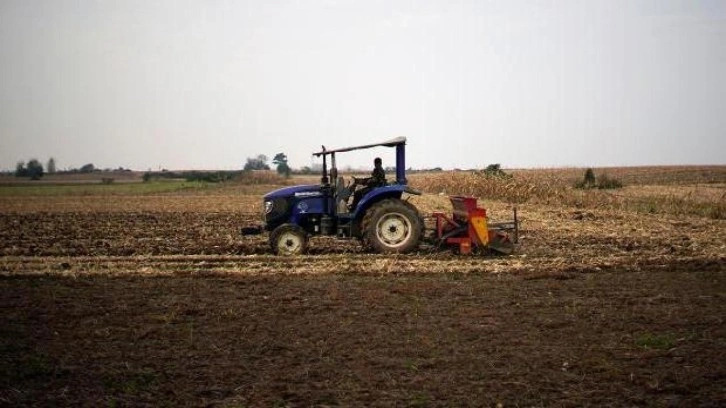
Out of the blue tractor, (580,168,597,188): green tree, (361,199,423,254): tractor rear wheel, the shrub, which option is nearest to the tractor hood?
the blue tractor

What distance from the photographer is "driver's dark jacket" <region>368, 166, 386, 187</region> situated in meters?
11.5

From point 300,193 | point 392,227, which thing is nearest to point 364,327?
point 392,227

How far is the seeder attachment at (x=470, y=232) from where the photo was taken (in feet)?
36.5

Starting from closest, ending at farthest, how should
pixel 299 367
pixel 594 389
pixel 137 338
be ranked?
pixel 594 389 < pixel 299 367 < pixel 137 338

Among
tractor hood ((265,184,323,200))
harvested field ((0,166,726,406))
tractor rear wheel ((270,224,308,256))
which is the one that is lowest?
harvested field ((0,166,726,406))

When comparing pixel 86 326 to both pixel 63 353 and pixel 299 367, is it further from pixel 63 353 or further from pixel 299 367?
pixel 299 367

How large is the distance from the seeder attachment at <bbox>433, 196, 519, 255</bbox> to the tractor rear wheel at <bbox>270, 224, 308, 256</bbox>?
2399 mm

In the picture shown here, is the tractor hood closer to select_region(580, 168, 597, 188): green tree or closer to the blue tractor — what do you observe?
the blue tractor

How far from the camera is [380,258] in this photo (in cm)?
1090

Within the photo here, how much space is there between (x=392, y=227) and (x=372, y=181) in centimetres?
95

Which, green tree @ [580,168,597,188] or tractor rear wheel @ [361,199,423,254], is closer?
tractor rear wheel @ [361,199,423,254]

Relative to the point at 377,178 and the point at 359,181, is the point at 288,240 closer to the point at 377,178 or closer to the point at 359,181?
the point at 359,181

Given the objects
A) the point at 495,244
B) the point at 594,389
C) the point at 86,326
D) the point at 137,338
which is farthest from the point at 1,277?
the point at 594,389

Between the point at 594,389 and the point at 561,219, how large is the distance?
586 inches
